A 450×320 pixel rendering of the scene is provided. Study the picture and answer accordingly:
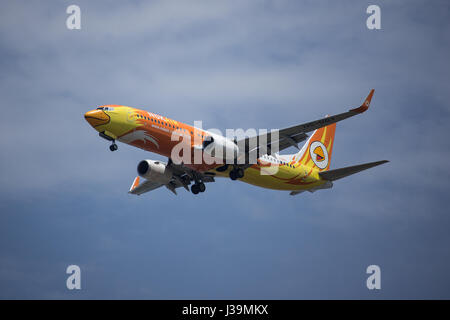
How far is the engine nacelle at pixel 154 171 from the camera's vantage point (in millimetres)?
54906

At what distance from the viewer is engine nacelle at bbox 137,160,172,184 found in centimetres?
5491

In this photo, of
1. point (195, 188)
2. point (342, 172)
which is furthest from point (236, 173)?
point (342, 172)

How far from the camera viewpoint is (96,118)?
48.2 metres

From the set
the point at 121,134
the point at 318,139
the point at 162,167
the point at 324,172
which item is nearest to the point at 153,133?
the point at 121,134

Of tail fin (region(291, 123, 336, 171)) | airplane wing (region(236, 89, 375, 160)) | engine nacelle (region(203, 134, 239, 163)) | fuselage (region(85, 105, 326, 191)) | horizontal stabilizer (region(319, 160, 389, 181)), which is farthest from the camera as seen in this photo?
tail fin (region(291, 123, 336, 171))

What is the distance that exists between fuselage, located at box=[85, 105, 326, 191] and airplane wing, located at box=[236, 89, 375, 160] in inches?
83.4

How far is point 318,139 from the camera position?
63969 millimetres

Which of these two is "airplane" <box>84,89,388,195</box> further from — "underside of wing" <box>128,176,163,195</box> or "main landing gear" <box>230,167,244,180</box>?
"underside of wing" <box>128,176,163,195</box>

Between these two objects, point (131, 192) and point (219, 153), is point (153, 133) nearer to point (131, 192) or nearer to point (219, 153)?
point (219, 153)

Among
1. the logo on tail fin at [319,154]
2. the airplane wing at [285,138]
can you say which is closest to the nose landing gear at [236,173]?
the airplane wing at [285,138]

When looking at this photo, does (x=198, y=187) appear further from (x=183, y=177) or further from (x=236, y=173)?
(x=236, y=173)

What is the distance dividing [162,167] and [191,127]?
18.6ft

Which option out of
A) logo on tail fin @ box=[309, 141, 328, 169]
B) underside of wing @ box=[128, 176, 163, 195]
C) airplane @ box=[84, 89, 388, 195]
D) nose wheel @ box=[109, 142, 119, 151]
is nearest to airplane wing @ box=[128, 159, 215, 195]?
airplane @ box=[84, 89, 388, 195]
